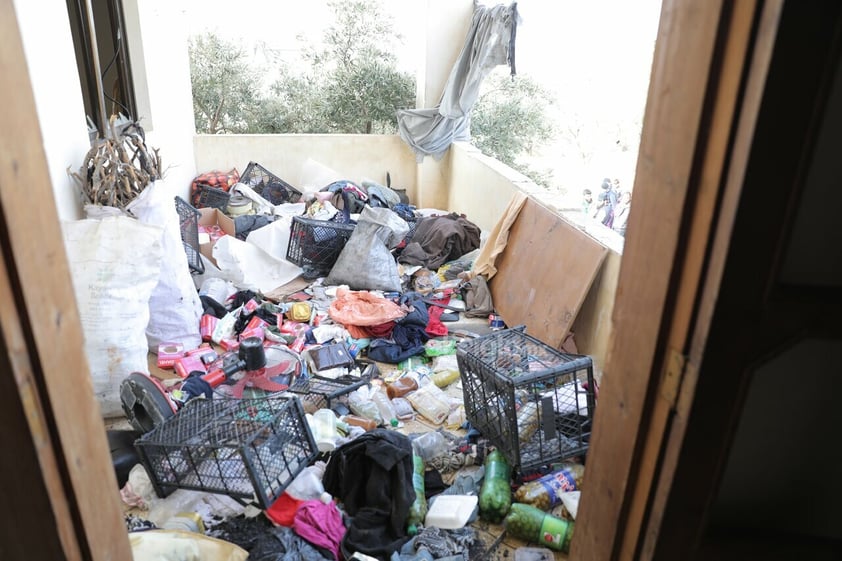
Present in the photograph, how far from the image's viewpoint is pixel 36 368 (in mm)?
753

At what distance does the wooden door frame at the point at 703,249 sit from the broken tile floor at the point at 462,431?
4.07ft

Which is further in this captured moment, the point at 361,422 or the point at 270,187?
the point at 270,187

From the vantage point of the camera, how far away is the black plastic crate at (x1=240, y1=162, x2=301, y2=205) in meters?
6.21

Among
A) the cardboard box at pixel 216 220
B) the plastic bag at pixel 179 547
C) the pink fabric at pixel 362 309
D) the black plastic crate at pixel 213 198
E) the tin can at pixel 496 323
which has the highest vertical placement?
the black plastic crate at pixel 213 198

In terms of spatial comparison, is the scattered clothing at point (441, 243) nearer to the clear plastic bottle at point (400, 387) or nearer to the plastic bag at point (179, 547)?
the clear plastic bottle at point (400, 387)

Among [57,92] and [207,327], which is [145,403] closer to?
[207,327]

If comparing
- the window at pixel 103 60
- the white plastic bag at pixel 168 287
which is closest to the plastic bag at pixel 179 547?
the white plastic bag at pixel 168 287

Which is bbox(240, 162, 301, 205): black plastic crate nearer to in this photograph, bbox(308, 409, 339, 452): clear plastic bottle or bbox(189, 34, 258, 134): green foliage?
bbox(189, 34, 258, 134): green foliage

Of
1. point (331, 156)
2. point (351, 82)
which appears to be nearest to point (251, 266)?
point (331, 156)

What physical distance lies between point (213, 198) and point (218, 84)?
448 cm

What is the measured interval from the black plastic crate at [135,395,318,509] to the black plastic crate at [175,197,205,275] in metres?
2.02

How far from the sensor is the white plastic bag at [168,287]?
3.09 m

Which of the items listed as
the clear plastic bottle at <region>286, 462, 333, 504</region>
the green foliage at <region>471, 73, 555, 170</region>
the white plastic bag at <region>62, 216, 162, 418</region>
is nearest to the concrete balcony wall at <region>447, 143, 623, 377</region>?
the clear plastic bottle at <region>286, 462, 333, 504</region>

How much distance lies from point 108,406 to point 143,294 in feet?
1.89
